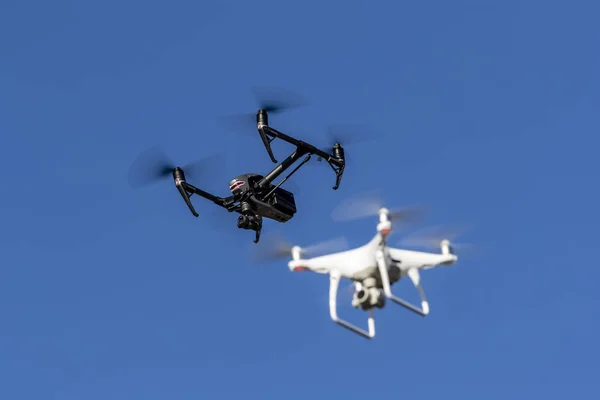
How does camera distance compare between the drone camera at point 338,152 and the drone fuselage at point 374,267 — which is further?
the drone camera at point 338,152

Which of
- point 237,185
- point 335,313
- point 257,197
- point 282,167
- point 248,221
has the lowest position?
point 335,313

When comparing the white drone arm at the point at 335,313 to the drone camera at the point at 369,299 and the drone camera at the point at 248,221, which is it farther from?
the drone camera at the point at 248,221

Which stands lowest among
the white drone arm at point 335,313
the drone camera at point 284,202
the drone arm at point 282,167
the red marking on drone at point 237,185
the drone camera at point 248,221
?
the white drone arm at point 335,313

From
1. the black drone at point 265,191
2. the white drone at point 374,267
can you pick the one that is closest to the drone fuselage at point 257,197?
the black drone at point 265,191

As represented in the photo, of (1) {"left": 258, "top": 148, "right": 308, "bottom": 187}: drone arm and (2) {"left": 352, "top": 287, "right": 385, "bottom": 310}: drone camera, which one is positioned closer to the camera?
(2) {"left": 352, "top": 287, "right": 385, "bottom": 310}: drone camera

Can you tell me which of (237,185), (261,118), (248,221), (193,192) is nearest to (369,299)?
(248,221)

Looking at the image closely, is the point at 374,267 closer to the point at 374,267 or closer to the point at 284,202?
the point at 374,267

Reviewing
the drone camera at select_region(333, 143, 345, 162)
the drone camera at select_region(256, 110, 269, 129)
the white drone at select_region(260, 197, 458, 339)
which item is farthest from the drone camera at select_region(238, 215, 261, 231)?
the white drone at select_region(260, 197, 458, 339)

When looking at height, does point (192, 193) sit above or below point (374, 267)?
above

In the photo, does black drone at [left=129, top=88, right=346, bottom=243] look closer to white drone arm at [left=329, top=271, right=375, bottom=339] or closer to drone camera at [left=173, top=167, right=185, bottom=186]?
drone camera at [left=173, top=167, right=185, bottom=186]
